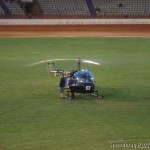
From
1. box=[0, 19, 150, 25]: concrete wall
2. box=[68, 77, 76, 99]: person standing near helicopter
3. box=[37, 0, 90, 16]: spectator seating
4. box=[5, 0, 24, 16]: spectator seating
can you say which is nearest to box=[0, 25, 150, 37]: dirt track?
box=[0, 19, 150, 25]: concrete wall

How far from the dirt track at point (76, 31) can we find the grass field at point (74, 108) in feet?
46.1

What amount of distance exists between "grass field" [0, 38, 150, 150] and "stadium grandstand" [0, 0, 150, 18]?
80.2ft

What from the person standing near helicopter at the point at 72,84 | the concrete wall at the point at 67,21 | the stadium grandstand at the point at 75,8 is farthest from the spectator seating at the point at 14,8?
the person standing near helicopter at the point at 72,84

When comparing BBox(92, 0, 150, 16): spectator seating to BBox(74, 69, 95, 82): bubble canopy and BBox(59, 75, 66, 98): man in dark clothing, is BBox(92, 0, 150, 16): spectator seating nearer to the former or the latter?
BBox(74, 69, 95, 82): bubble canopy

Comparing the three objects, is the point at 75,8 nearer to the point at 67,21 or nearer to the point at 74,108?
the point at 67,21

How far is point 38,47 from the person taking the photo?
36375 millimetres

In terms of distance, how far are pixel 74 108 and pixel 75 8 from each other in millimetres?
41216

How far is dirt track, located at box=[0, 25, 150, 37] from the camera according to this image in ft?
149

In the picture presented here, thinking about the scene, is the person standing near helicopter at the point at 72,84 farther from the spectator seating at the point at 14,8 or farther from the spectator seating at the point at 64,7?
the spectator seating at the point at 14,8

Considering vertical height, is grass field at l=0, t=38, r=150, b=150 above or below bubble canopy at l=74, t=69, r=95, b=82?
below

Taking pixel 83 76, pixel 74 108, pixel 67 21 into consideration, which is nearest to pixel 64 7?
pixel 67 21

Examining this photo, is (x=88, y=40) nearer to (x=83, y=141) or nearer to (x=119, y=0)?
(x=119, y=0)

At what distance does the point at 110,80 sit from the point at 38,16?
33817 millimetres

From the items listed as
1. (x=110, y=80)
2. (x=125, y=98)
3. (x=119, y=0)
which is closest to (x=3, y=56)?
(x=110, y=80)
